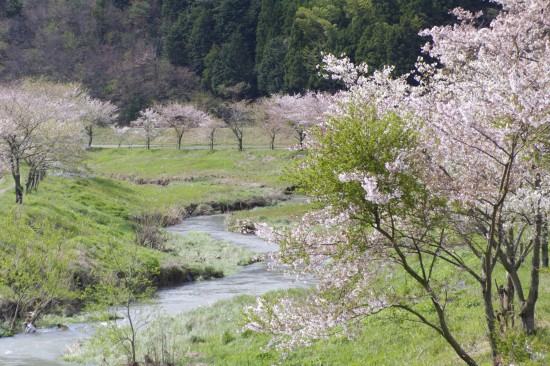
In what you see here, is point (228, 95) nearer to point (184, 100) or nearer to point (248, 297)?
point (184, 100)

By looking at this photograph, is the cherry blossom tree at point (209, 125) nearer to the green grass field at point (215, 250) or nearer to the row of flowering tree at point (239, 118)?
the row of flowering tree at point (239, 118)

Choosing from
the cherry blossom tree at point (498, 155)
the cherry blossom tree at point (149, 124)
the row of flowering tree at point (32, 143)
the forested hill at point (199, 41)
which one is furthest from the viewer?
the cherry blossom tree at point (149, 124)

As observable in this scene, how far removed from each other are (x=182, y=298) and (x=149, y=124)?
6166 cm

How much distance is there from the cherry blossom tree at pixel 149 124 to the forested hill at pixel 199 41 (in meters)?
7.96

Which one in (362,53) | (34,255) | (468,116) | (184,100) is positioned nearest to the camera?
(468,116)

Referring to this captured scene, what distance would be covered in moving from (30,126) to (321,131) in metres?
25.6

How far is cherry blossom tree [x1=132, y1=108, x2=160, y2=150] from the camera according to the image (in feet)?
256

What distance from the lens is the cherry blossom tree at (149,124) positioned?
256 feet

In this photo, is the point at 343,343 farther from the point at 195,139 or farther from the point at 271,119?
the point at 195,139

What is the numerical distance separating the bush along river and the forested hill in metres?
44.1

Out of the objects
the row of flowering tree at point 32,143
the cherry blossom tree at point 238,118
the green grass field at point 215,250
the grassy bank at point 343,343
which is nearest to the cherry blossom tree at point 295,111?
the cherry blossom tree at point 238,118

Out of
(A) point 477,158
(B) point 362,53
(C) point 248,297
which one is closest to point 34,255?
(C) point 248,297

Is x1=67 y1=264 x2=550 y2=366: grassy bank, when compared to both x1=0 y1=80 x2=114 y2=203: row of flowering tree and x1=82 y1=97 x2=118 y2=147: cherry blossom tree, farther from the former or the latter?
x1=82 y1=97 x2=118 y2=147: cherry blossom tree

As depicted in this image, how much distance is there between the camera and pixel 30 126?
29.8 metres
